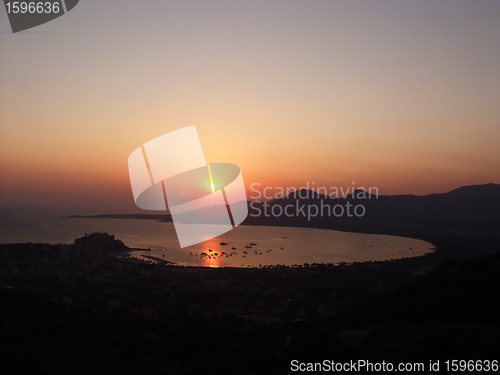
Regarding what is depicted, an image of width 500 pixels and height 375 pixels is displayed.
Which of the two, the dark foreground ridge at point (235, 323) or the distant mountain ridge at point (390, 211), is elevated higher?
the dark foreground ridge at point (235, 323)

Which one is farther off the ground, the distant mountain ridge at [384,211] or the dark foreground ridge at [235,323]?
the dark foreground ridge at [235,323]

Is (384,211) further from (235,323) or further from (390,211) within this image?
(235,323)

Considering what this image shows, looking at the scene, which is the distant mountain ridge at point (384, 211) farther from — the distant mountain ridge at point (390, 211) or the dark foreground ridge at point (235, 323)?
the dark foreground ridge at point (235, 323)

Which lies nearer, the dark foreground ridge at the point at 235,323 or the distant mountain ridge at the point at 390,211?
the dark foreground ridge at the point at 235,323

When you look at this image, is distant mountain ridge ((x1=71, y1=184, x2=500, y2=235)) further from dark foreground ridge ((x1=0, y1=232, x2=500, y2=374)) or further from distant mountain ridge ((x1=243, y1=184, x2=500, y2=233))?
dark foreground ridge ((x1=0, y1=232, x2=500, y2=374))

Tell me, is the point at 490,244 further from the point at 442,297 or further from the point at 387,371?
the point at 387,371

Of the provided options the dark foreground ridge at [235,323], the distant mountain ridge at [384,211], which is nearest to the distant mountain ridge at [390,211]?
the distant mountain ridge at [384,211]

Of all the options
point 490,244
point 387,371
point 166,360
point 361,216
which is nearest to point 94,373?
point 166,360

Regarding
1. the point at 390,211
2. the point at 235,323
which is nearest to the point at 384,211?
the point at 390,211

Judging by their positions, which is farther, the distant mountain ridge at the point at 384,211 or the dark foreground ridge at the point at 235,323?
the distant mountain ridge at the point at 384,211
